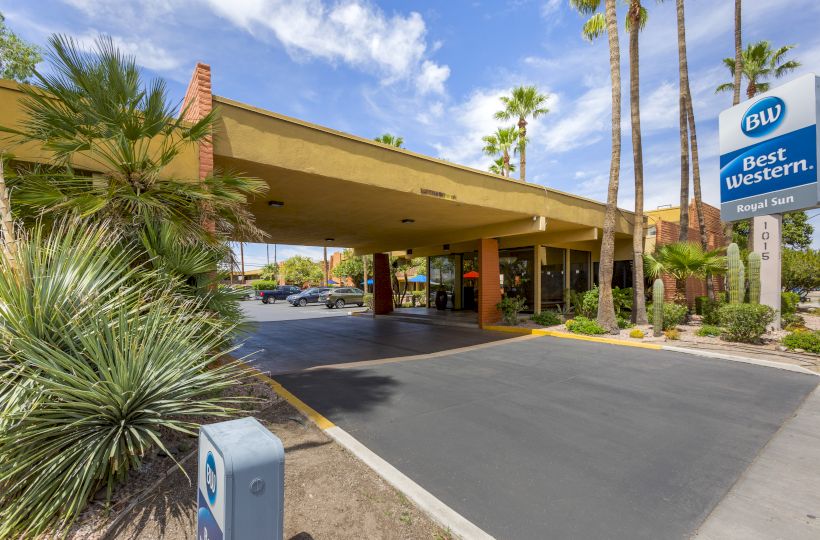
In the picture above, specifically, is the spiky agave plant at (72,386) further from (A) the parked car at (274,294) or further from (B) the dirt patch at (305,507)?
(A) the parked car at (274,294)

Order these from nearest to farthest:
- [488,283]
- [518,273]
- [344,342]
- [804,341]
→ [804,341], [344,342], [488,283], [518,273]

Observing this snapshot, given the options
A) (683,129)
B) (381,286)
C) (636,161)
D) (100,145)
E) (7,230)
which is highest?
(683,129)

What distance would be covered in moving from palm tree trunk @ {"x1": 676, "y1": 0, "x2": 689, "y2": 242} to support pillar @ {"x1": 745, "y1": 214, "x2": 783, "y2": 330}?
12.9 ft

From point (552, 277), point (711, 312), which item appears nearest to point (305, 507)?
point (711, 312)

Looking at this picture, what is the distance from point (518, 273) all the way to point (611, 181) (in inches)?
236

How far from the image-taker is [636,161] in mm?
13273

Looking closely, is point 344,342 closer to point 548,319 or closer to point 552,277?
point 548,319

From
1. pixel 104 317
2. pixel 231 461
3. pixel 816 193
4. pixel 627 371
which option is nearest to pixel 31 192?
pixel 104 317

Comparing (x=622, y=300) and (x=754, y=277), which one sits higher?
(x=754, y=277)

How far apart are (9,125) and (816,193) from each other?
1561 centimetres

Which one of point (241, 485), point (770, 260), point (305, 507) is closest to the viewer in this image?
point (241, 485)

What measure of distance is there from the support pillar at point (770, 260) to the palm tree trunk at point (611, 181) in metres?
3.78

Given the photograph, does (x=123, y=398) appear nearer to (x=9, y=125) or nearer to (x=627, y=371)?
(x=9, y=125)

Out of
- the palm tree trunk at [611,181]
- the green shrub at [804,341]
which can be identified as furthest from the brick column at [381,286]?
the green shrub at [804,341]
